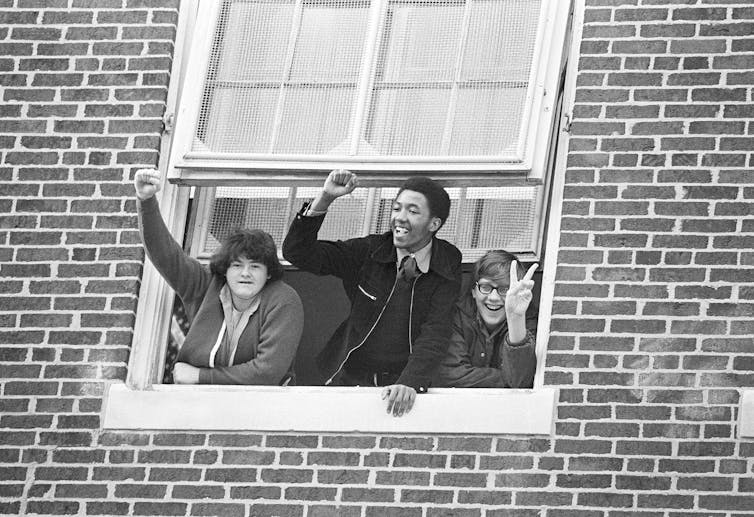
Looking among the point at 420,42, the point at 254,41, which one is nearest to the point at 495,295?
the point at 420,42

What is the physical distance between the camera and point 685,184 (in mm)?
8703

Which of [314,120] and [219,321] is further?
[314,120]

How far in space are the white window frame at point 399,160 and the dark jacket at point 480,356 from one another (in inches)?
22.8

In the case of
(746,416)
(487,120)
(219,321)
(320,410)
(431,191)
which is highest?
(487,120)

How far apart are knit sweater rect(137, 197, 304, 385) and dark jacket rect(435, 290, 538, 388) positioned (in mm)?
675

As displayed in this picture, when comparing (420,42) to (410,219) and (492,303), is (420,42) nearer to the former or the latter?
(410,219)

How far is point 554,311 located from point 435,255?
0.60 metres

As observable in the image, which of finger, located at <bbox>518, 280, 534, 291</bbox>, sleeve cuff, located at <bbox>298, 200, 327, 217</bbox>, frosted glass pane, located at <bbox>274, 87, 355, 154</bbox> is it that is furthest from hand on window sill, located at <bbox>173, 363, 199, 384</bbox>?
finger, located at <bbox>518, 280, 534, 291</bbox>

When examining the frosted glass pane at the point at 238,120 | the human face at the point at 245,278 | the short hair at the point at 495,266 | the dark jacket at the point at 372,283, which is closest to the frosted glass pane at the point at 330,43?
the frosted glass pane at the point at 238,120

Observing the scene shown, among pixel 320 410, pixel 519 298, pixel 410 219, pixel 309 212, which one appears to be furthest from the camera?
pixel 410 219

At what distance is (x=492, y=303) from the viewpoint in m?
8.74

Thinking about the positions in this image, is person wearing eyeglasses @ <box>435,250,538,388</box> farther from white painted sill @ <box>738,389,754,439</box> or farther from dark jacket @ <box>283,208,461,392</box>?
white painted sill @ <box>738,389,754,439</box>

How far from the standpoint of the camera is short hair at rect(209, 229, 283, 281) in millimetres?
8828

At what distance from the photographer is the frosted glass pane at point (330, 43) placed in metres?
9.05
